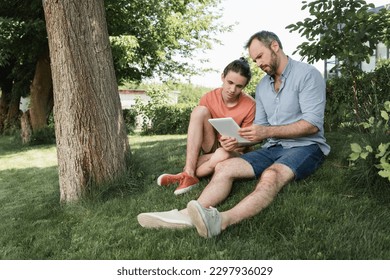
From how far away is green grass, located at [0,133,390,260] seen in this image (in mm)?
2539

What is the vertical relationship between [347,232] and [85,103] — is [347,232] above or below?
below

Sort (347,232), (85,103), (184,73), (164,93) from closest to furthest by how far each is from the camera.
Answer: (347,232) → (85,103) → (164,93) → (184,73)

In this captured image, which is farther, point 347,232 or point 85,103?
point 85,103

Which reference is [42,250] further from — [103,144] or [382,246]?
[382,246]

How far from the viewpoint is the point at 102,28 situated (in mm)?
4484

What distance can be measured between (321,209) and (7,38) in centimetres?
1130

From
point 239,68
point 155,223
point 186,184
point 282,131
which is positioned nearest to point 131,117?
point 186,184

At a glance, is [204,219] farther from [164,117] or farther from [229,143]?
[164,117]

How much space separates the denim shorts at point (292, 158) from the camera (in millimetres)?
3374

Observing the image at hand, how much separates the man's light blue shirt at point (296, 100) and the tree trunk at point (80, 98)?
173cm

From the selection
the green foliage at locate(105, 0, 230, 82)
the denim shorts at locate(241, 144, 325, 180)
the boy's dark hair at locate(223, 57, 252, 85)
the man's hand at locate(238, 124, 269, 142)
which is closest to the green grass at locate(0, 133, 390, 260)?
the denim shorts at locate(241, 144, 325, 180)

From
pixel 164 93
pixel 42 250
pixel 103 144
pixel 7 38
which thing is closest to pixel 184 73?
pixel 164 93

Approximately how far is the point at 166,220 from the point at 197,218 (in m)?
0.40
